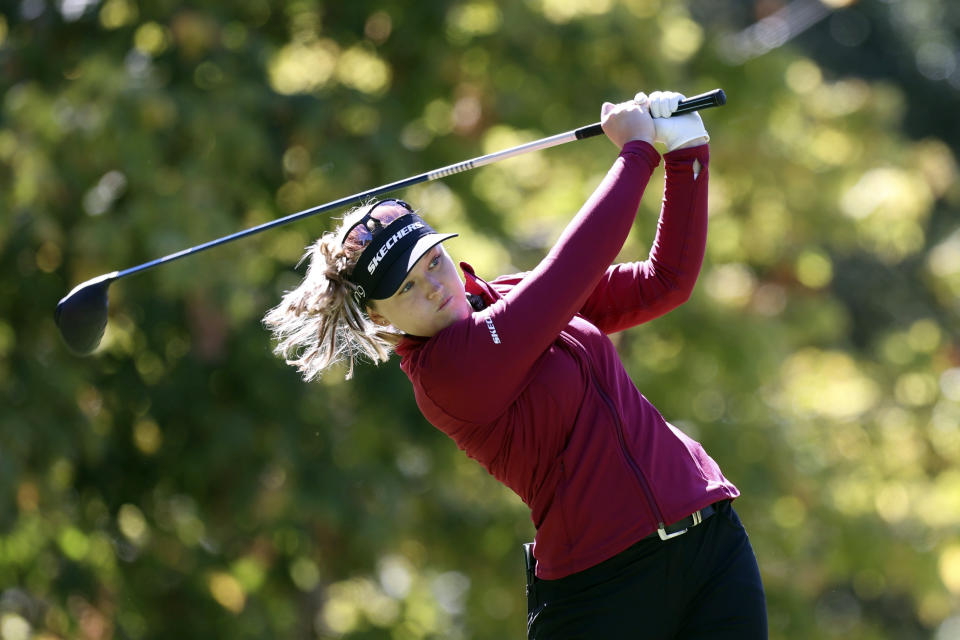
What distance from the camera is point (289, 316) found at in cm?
245

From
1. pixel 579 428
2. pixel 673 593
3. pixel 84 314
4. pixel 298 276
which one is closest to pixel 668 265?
pixel 579 428

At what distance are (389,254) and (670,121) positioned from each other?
0.58 m

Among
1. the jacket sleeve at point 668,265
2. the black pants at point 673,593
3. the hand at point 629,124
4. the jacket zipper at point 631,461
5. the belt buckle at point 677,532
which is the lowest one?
the black pants at point 673,593

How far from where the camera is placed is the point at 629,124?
2.33 meters

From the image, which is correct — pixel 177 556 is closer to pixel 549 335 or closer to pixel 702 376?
pixel 702 376

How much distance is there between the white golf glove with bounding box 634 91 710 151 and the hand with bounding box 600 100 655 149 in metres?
0.02

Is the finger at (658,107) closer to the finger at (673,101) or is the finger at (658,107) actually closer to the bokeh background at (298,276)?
the finger at (673,101)

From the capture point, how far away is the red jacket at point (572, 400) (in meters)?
2.16

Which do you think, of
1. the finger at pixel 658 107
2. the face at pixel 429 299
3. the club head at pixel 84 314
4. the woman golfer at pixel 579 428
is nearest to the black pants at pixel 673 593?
the woman golfer at pixel 579 428

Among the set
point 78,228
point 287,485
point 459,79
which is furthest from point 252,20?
point 287,485

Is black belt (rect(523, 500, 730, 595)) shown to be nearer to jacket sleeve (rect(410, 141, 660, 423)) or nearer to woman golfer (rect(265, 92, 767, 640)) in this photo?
woman golfer (rect(265, 92, 767, 640))

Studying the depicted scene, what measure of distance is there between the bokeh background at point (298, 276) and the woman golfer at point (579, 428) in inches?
124

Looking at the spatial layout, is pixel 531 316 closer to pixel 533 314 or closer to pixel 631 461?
pixel 533 314

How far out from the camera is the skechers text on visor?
2.29 m
